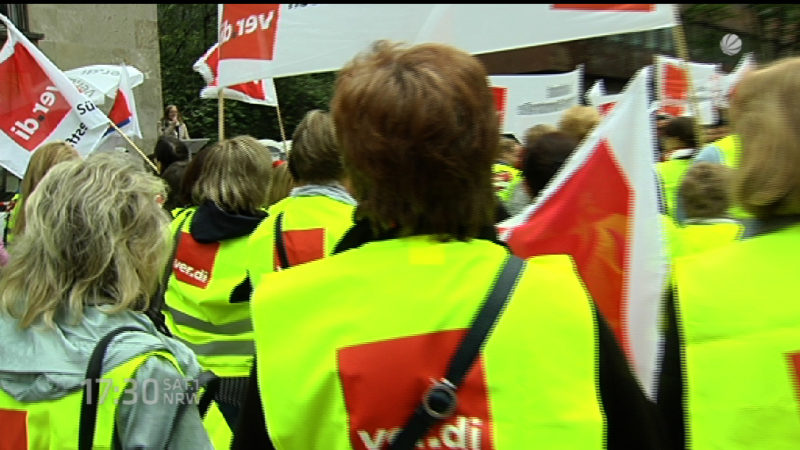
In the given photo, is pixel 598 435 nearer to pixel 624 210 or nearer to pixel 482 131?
pixel 482 131

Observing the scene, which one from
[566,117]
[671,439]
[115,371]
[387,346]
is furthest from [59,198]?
[566,117]

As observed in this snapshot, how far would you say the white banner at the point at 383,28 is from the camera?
2.90 metres

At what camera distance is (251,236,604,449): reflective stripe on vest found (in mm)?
1343

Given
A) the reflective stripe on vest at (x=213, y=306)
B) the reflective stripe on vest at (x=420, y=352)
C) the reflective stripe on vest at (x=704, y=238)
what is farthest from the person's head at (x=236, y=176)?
the reflective stripe on vest at (x=420, y=352)

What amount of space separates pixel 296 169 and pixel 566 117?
175cm

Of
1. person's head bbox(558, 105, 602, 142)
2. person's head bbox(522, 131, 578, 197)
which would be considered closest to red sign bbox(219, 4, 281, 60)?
person's head bbox(522, 131, 578, 197)

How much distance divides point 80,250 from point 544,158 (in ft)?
6.92

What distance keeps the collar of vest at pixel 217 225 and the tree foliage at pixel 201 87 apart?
1426cm

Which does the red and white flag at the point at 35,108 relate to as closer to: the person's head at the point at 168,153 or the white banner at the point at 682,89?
the person's head at the point at 168,153

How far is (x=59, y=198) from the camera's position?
6.38ft

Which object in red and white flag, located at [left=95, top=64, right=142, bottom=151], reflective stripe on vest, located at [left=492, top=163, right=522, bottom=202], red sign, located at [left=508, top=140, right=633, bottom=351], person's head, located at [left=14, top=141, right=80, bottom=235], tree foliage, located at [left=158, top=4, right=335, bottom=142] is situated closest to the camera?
red sign, located at [left=508, top=140, right=633, bottom=351]

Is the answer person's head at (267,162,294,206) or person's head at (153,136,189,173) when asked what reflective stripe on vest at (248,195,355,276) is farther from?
person's head at (153,136,189,173)

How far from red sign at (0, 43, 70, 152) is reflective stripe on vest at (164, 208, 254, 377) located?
2.42 metres

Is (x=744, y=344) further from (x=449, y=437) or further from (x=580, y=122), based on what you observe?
(x=580, y=122)
